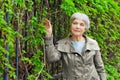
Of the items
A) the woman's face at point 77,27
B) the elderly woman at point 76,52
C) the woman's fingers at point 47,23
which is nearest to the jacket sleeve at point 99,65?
the elderly woman at point 76,52

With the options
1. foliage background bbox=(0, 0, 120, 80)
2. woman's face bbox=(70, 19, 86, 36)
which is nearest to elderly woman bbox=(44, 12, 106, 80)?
woman's face bbox=(70, 19, 86, 36)

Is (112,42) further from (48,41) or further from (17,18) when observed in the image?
(17,18)

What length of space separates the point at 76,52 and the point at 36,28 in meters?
0.47

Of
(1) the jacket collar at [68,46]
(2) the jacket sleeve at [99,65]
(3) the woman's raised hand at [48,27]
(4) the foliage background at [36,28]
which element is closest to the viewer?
(4) the foliage background at [36,28]

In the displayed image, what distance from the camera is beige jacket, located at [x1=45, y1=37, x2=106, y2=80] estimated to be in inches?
154

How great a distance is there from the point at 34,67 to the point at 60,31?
2.69 feet

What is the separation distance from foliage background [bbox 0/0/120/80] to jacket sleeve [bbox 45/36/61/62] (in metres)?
0.08

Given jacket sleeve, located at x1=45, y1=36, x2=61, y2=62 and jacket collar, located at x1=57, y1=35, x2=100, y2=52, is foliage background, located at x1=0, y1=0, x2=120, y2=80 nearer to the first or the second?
jacket sleeve, located at x1=45, y1=36, x2=61, y2=62

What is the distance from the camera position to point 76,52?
155 inches

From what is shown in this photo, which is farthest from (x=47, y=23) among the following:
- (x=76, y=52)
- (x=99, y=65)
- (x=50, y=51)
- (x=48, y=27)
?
(x=99, y=65)

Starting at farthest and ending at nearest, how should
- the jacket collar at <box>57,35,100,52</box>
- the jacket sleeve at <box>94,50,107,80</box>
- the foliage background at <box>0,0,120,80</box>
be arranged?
the jacket sleeve at <box>94,50,107,80</box> < the jacket collar at <box>57,35,100,52</box> < the foliage background at <box>0,0,120,80</box>

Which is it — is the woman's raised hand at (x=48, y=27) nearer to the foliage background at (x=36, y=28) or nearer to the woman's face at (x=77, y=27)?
the foliage background at (x=36, y=28)

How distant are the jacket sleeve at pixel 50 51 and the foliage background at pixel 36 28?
8 cm

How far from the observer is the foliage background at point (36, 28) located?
10.4 ft
